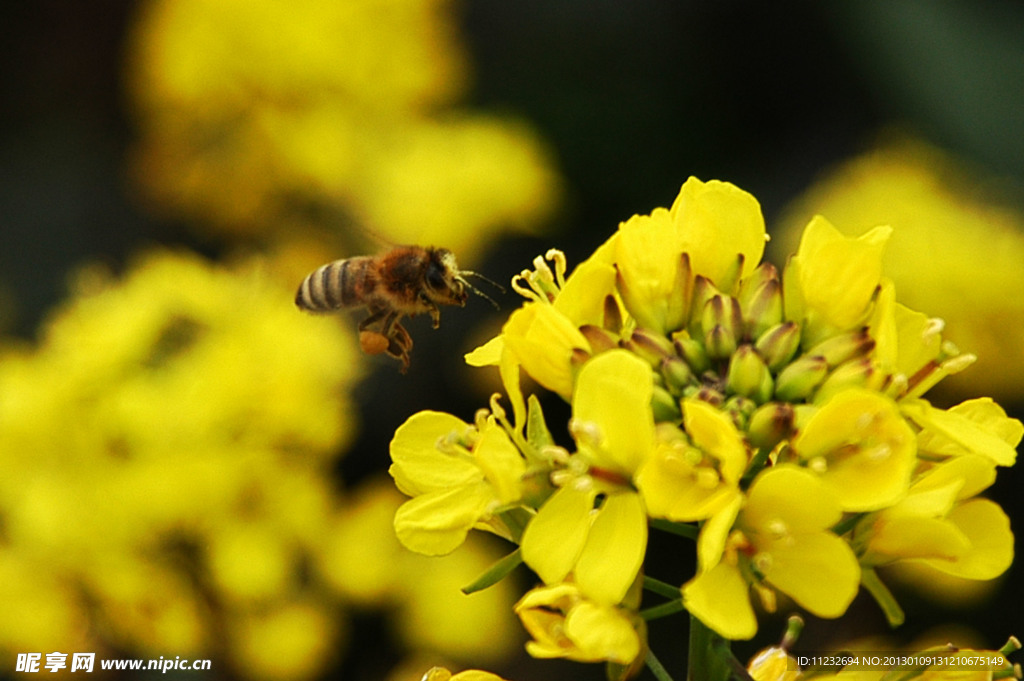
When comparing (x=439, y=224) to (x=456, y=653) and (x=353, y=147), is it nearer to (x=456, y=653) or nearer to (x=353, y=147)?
(x=353, y=147)

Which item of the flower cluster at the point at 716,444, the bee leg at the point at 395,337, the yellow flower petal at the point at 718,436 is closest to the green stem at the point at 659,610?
the flower cluster at the point at 716,444

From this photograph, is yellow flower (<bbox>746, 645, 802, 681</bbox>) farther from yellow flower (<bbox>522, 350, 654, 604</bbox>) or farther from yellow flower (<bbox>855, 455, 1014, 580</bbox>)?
yellow flower (<bbox>522, 350, 654, 604</bbox>)

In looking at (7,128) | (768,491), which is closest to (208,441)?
(768,491)

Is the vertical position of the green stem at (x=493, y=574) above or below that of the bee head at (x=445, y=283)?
below

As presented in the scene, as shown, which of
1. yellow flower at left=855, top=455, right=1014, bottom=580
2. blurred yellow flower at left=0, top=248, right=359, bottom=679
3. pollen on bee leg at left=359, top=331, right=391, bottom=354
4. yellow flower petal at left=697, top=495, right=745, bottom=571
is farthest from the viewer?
blurred yellow flower at left=0, top=248, right=359, bottom=679

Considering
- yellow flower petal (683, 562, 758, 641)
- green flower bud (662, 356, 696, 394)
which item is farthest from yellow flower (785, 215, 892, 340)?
yellow flower petal (683, 562, 758, 641)

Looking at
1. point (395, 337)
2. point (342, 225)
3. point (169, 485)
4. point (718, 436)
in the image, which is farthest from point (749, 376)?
point (342, 225)

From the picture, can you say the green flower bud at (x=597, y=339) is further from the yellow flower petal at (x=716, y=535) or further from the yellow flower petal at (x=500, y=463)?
the yellow flower petal at (x=716, y=535)
